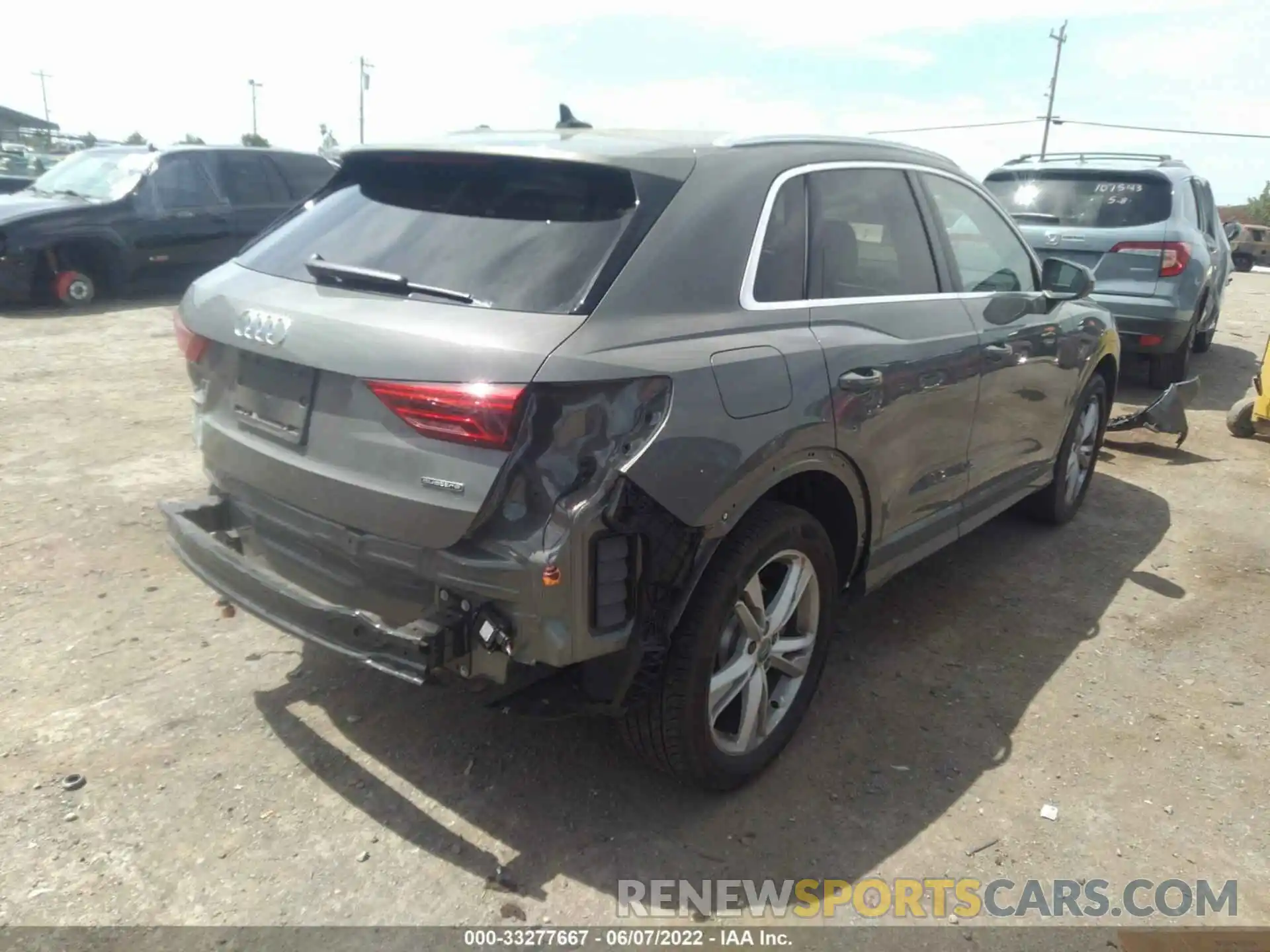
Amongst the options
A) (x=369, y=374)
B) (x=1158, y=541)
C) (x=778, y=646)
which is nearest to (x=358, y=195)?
(x=369, y=374)

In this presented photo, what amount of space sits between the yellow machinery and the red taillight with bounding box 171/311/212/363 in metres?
6.92

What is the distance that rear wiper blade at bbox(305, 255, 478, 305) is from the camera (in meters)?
2.54

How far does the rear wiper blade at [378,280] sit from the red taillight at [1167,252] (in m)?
6.92

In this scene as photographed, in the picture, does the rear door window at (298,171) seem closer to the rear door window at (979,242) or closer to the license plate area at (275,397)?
the rear door window at (979,242)

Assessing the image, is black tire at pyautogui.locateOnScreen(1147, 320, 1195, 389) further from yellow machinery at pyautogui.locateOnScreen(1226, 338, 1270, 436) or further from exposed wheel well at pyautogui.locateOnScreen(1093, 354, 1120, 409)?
exposed wheel well at pyautogui.locateOnScreen(1093, 354, 1120, 409)

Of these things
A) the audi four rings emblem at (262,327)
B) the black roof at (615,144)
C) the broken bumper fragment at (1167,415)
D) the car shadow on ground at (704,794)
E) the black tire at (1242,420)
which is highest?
the black roof at (615,144)

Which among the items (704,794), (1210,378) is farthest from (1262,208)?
(704,794)

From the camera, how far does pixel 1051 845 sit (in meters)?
2.83

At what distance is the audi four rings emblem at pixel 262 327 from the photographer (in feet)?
8.73

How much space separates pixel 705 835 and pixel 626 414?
127 centimetres

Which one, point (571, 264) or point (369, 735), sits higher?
point (571, 264)

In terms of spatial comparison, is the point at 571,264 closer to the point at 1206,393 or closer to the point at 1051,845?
the point at 1051,845
